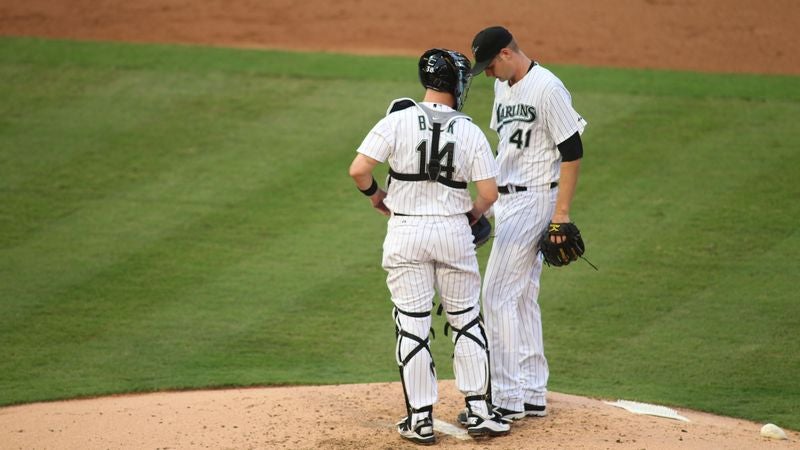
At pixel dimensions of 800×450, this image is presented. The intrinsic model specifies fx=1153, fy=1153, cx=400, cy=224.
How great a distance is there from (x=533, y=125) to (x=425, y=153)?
715mm

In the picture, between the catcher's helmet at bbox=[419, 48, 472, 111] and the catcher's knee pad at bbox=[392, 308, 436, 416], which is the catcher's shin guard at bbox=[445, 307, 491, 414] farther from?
the catcher's helmet at bbox=[419, 48, 472, 111]

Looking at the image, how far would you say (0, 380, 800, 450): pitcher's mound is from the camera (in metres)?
5.41

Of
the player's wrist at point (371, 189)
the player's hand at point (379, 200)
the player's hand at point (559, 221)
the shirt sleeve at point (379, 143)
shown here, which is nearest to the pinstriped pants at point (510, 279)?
the player's hand at point (559, 221)

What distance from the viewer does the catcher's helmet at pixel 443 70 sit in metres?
5.31

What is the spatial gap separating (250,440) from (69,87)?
761cm

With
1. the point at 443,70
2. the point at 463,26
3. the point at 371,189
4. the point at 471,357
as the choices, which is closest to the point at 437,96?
the point at 443,70

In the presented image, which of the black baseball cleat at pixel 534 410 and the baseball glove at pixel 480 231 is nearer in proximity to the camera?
the baseball glove at pixel 480 231

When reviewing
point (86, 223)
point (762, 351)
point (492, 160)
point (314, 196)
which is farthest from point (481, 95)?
point (492, 160)

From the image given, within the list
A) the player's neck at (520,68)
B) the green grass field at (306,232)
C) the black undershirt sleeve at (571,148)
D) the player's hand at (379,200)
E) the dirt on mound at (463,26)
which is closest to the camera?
the player's hand at (379,200)

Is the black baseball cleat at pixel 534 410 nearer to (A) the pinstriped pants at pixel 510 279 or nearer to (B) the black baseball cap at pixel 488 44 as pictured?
(A) the pinstriped pants at pixel 510 279

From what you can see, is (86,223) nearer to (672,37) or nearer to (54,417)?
(54,417)

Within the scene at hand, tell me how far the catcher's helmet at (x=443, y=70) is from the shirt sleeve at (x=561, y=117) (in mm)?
479

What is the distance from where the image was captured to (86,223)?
9.32m

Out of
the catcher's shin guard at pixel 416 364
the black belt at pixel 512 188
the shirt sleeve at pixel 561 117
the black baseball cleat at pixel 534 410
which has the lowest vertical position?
the black baseball cleat at pixel 534 410
